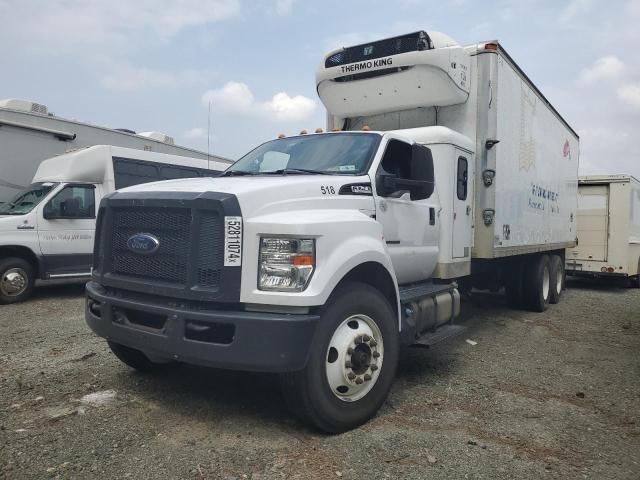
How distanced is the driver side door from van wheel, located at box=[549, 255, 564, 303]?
17.7ft

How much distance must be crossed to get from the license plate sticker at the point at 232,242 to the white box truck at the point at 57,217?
17.7 feet

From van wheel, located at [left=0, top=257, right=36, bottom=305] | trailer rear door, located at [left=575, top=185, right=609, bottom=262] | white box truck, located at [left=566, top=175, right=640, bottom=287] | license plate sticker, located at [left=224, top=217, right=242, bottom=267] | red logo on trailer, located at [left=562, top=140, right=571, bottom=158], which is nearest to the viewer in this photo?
license plate sticker, located at [left=224, top=217, right=242, bottom=267]

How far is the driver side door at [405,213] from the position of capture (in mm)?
4363

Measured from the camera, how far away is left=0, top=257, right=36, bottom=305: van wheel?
8.56 m

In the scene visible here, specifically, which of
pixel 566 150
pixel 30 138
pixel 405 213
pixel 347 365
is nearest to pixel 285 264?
pixel 347 365

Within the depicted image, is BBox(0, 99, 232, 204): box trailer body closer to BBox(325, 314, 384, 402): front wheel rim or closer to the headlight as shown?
the headlight

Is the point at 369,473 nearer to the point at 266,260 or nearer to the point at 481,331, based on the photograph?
the point at 266,260

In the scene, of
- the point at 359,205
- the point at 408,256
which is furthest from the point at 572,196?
the point at 359,205

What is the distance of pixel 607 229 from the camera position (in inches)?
503

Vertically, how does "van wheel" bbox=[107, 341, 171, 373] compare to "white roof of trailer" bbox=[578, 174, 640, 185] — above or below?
below

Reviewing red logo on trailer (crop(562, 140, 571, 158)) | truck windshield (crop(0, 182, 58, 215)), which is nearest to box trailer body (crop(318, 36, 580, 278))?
red logo on trailer (crop(562, 140, 571, 158))

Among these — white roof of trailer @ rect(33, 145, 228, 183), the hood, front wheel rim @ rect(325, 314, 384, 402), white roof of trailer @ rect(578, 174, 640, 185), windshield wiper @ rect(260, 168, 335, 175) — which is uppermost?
white roof of trailer @ rect(578, 174, 640, 185)

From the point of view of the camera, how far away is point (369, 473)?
9.82 feet

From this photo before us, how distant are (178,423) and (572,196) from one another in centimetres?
991
